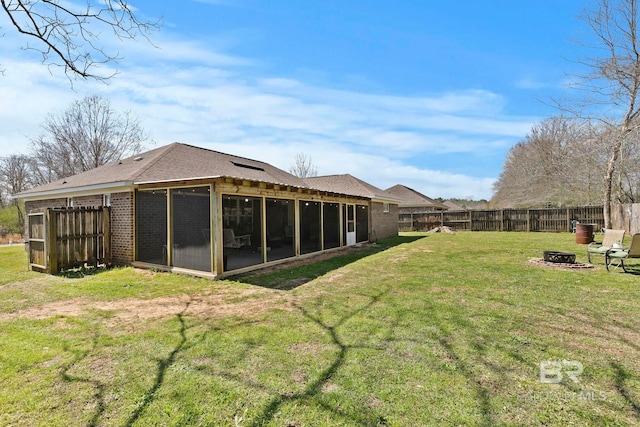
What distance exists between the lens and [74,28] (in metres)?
3.71

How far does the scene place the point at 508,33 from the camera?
1016 centimetres

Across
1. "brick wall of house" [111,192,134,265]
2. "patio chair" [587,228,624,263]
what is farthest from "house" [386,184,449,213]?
"brick wall of house" [111,192,134,265]

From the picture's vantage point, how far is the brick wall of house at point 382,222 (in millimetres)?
16031

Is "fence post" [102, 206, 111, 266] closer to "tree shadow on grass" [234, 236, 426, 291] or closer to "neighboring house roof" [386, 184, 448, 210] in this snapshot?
"tree shadow on grass" [234, 236, 426, 291]

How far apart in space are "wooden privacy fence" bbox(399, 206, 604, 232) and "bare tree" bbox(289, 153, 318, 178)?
1871cm

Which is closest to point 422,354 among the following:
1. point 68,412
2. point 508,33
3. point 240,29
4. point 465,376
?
point 465,376

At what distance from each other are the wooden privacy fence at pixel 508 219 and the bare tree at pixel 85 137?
22.5m

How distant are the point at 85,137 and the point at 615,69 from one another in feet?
Result: 102

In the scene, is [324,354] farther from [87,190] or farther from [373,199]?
[373,199]

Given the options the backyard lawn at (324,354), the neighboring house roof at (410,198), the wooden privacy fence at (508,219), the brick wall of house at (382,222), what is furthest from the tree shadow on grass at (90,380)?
the neighboring house roof at (410,198)

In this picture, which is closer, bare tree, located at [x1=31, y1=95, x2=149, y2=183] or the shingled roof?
the shingled roof

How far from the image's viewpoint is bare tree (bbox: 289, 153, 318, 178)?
40.0 metres

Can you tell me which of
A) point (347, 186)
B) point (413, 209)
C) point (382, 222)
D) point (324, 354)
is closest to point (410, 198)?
point (413, 209)

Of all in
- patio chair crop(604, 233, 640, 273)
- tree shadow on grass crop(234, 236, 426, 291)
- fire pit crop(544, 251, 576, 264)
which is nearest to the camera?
tree shadow on grass crop(234, 236, 426, 291)
